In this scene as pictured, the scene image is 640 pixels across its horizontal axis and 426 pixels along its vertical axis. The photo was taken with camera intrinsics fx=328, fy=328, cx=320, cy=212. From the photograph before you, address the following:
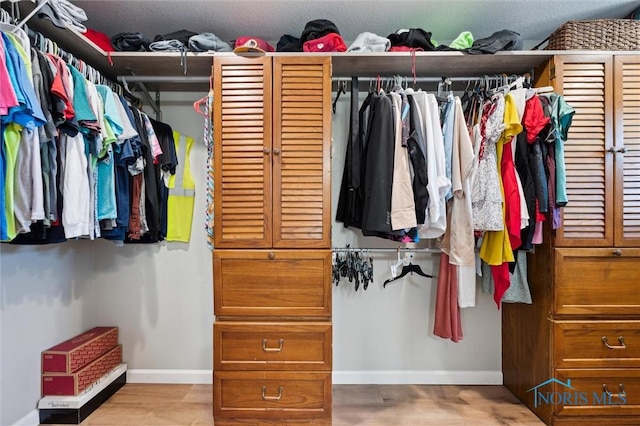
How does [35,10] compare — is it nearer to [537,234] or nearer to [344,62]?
[344,62]

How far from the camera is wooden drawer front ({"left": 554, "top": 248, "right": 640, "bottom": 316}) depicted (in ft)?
5.72

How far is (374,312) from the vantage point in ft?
7.48

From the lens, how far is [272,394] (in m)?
1.69

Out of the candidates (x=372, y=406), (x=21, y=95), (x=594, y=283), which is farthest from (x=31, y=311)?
(x=594, y=283)

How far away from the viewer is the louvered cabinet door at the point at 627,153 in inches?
68.3

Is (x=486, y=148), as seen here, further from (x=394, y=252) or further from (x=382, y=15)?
(x=382, y=15)

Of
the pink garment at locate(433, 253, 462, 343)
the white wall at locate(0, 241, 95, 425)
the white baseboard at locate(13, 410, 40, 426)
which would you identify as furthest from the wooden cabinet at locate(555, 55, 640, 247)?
the white baseboard at locate(13, 410, 40, 426)

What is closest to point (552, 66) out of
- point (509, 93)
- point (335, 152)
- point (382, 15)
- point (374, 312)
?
point (509, 93)

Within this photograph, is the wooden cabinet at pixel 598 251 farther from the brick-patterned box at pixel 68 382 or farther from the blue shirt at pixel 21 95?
the brick-patterned box at pixel 68 382

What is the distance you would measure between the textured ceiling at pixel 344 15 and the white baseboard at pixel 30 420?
2293mm

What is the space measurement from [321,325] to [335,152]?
3.79 ft

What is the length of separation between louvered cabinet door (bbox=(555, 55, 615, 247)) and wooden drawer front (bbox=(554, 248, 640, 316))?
0.28ft

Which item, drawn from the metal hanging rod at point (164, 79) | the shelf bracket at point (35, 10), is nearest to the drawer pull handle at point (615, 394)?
the metal hanging rod at point (164, 79)

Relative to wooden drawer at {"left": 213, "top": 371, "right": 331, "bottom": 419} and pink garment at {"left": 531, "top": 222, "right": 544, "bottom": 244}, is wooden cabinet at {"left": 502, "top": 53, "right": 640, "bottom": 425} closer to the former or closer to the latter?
pink garment at {"left": 531, "top": 222, "right": 544, "bottom": 244}
